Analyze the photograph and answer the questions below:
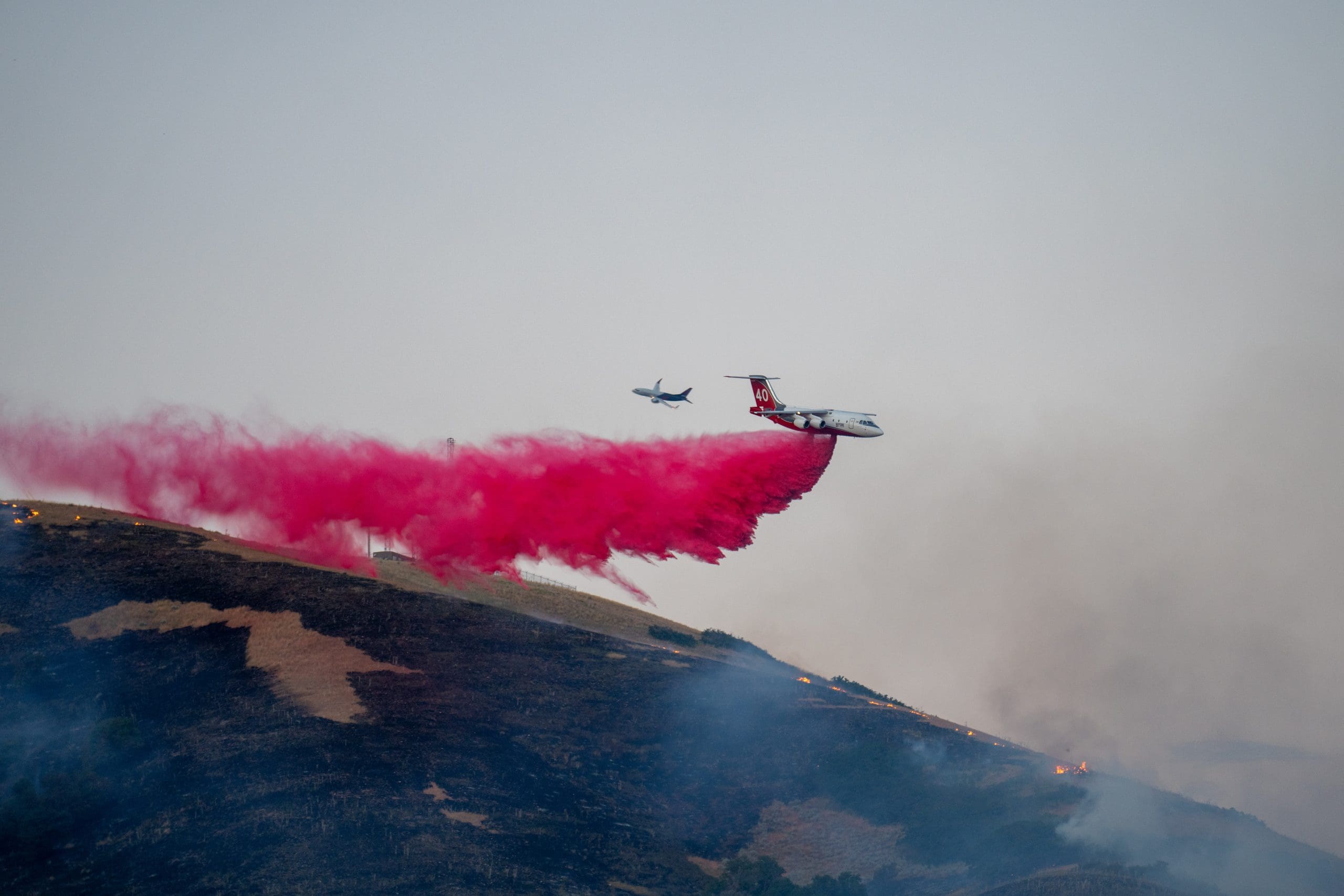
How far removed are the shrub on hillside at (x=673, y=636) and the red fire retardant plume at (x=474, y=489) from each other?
680 inches

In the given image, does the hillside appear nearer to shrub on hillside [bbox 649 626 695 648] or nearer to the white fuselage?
shrub on hillside [bbox 649 626 695 648]

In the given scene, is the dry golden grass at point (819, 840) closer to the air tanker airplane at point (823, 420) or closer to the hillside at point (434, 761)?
the hillside at point (434, 761)

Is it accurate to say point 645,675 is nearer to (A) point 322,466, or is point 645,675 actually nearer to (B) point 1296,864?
(A) point 322,466

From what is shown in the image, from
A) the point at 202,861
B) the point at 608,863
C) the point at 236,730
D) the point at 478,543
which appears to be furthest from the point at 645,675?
the point at 202,861

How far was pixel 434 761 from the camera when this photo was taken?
5759 centimetres

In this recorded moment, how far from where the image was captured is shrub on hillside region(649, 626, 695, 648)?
3346 inches

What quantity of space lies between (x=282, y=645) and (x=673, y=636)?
29630mm

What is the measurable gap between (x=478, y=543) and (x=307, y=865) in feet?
80.5

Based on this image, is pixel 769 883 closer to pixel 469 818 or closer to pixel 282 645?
pixel 469 818

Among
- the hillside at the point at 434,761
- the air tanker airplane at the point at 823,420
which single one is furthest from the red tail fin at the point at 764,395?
the hillside at the point at 434,761

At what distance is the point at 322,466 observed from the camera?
72.6 metres

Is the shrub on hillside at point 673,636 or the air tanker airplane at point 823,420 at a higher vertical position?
the air tanker airplane at point 823,420

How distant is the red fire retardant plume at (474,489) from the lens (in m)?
65.1

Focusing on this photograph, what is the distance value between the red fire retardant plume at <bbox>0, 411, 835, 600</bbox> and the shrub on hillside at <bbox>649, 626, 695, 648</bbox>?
680 inches
